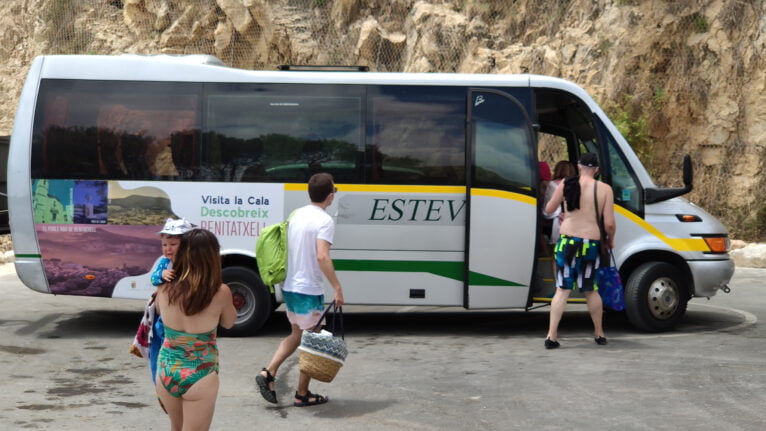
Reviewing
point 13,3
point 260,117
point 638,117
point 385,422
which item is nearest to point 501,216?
point 260,117

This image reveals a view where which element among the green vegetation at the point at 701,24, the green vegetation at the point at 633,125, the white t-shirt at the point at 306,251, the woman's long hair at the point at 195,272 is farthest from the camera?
the green vegetation at the point at 701,24

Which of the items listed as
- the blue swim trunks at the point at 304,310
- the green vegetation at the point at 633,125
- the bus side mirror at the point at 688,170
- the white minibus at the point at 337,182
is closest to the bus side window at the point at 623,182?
the white minibus at the point at 337,182

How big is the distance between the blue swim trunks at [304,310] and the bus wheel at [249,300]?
316 centimetres

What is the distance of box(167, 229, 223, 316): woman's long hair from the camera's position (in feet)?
15.4

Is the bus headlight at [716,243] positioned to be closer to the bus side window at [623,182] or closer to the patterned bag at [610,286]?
the bus side window at [623,182]

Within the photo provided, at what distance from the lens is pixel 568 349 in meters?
9.38

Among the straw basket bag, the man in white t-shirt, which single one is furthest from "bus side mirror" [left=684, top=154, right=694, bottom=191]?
the straw basket bag

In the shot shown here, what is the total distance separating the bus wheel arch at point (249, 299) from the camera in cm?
1020

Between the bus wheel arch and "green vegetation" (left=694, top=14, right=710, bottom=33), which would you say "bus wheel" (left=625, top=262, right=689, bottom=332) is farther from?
"green vegetation" (left=694, top=14, right=710, bottom=33)

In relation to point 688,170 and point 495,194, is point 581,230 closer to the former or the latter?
point 495,194

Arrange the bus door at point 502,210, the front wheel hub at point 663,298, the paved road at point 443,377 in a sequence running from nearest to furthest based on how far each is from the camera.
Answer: the paved road at point 443,377 < the bus door at point 502,210 < the front wheel hub at point 663,298

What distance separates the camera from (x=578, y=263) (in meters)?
9.25

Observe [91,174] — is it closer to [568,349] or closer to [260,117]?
[260,117]

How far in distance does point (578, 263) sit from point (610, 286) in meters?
0.61
